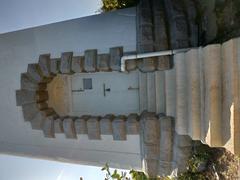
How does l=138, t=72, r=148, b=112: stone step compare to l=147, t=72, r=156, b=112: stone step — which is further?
l=138, t=72, r=148, b=112: stone step

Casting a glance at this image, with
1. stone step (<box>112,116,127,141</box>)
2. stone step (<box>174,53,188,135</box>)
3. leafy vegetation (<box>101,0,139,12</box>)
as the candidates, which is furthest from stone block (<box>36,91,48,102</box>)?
leafy vegetation (<box>101,0,139,12</box>)

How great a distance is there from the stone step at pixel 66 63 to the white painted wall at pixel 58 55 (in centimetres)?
10

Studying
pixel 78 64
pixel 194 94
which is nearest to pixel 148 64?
pixel 194 94

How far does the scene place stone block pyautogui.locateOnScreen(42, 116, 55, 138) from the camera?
22.4ft

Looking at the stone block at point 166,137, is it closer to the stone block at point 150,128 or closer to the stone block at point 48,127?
the stone block at point 150,128

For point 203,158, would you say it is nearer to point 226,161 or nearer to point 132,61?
point 226,161

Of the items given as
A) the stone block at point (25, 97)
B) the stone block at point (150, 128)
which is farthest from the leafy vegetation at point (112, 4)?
the stone block at point (150, 128)

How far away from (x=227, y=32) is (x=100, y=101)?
236 centimetres

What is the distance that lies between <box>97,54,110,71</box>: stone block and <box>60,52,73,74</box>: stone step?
503 millimetres

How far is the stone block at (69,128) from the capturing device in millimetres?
6640

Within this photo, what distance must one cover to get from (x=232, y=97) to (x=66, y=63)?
291 cm

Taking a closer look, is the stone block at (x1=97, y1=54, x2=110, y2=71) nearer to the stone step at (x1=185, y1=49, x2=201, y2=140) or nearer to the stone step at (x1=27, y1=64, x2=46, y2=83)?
the stone step at (x1=27, y1=64, x2=46, y2=83)

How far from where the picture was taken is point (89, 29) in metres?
6.50

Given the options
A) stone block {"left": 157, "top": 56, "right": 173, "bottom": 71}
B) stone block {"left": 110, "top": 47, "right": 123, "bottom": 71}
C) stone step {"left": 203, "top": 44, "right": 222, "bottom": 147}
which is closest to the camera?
stone step {"left": 203, "top": 44, "right": 222, "bottom": 147}
